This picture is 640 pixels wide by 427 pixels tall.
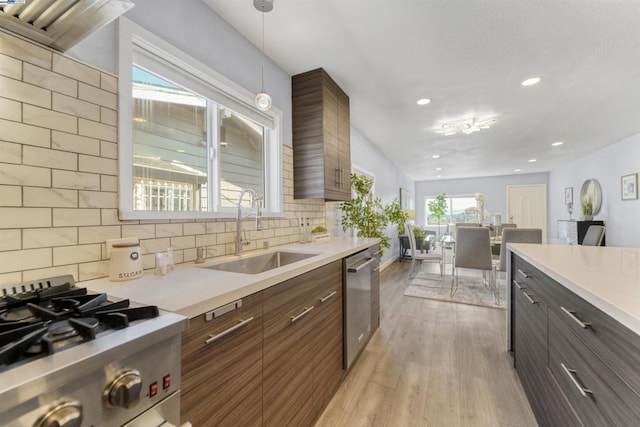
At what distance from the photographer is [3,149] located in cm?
87

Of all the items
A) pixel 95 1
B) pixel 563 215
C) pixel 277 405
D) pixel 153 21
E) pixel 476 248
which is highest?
pixel 153 21

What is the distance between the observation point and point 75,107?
1039 millimetres

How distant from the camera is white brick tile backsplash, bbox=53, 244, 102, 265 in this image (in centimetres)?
98

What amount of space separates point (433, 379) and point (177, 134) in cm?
237

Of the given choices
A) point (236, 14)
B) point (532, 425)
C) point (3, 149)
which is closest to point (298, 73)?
point (236, 14)

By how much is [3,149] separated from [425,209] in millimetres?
10226

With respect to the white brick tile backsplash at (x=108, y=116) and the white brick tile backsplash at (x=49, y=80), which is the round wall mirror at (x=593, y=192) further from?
the white brick tile backsplash at (x=49, y=80)

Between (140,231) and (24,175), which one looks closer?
(24,175)

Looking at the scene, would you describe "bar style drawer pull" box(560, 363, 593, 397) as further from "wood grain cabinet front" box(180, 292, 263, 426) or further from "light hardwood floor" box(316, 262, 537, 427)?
"wood grain cabinet front" box(180, 292, 263, 426)

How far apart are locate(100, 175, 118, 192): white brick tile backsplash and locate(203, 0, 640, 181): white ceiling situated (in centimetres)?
126

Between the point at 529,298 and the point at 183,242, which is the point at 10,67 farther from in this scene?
the point at 529,298

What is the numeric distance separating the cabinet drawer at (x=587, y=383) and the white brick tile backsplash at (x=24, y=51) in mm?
2073

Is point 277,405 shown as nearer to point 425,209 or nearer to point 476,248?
point 476,248

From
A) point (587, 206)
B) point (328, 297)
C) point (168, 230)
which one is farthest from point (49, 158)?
point (587, 206)
